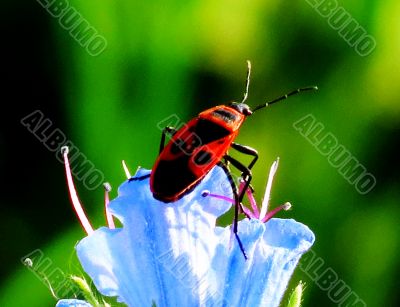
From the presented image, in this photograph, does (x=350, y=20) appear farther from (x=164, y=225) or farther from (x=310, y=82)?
(x=164, y=225)

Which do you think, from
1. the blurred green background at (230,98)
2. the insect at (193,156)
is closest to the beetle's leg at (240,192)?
the insect at (193,156)

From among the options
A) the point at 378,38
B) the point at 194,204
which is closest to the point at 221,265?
the point at 194,204

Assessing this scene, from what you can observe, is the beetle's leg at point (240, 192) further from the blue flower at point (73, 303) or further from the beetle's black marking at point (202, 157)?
the blue flower at point (73, 303)

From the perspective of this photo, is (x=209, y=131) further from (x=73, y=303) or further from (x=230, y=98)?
(x=230, y=98)

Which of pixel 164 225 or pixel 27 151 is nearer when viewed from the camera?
pixel 164 225

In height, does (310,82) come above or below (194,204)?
above

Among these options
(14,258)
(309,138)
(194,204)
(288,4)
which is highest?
(288,4)

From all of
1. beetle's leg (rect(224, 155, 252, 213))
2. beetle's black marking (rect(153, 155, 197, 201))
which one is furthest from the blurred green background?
beetle's black marking (rect(153, 155, 197, 201))
